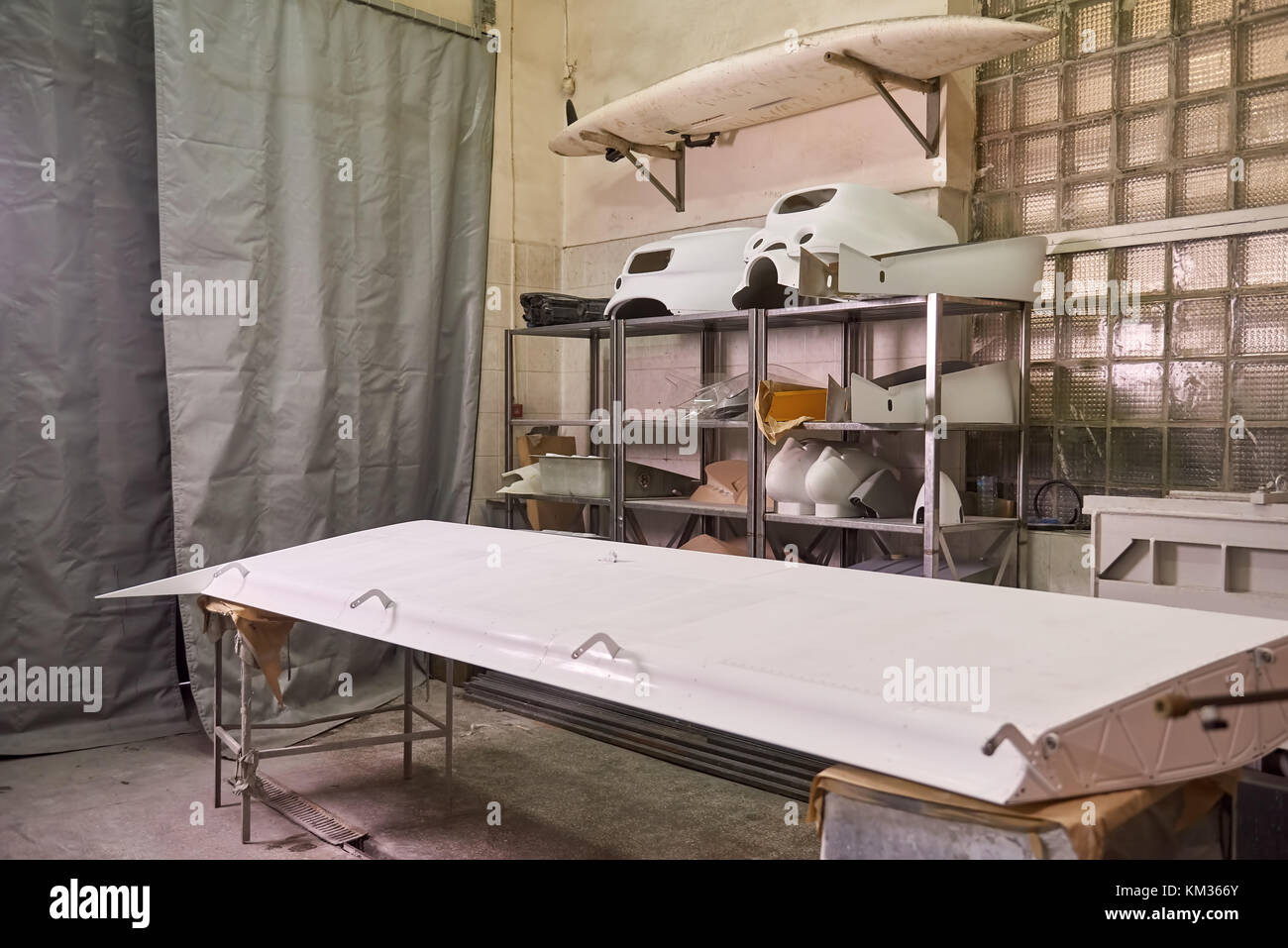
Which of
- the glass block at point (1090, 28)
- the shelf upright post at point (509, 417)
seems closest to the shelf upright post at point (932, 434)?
the glass block at point (1090, 28)

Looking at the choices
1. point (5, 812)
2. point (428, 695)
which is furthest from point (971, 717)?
point (428, 695)

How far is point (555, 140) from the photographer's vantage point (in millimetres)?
4504

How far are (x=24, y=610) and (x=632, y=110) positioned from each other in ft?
9.58

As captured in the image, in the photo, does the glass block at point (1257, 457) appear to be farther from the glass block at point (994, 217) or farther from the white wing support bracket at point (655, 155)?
the white wing support bracket at point (655, 155)

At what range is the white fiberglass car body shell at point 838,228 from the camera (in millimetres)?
3324

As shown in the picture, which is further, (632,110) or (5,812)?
(632,110)

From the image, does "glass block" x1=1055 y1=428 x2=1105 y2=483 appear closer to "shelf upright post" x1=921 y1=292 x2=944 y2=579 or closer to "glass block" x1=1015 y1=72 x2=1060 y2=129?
"shelf upright post" x1=921 y1=292 x2=944 y2=579

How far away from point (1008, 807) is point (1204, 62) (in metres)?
2.96

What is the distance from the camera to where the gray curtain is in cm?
347

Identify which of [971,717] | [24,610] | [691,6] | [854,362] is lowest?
[24,610]
